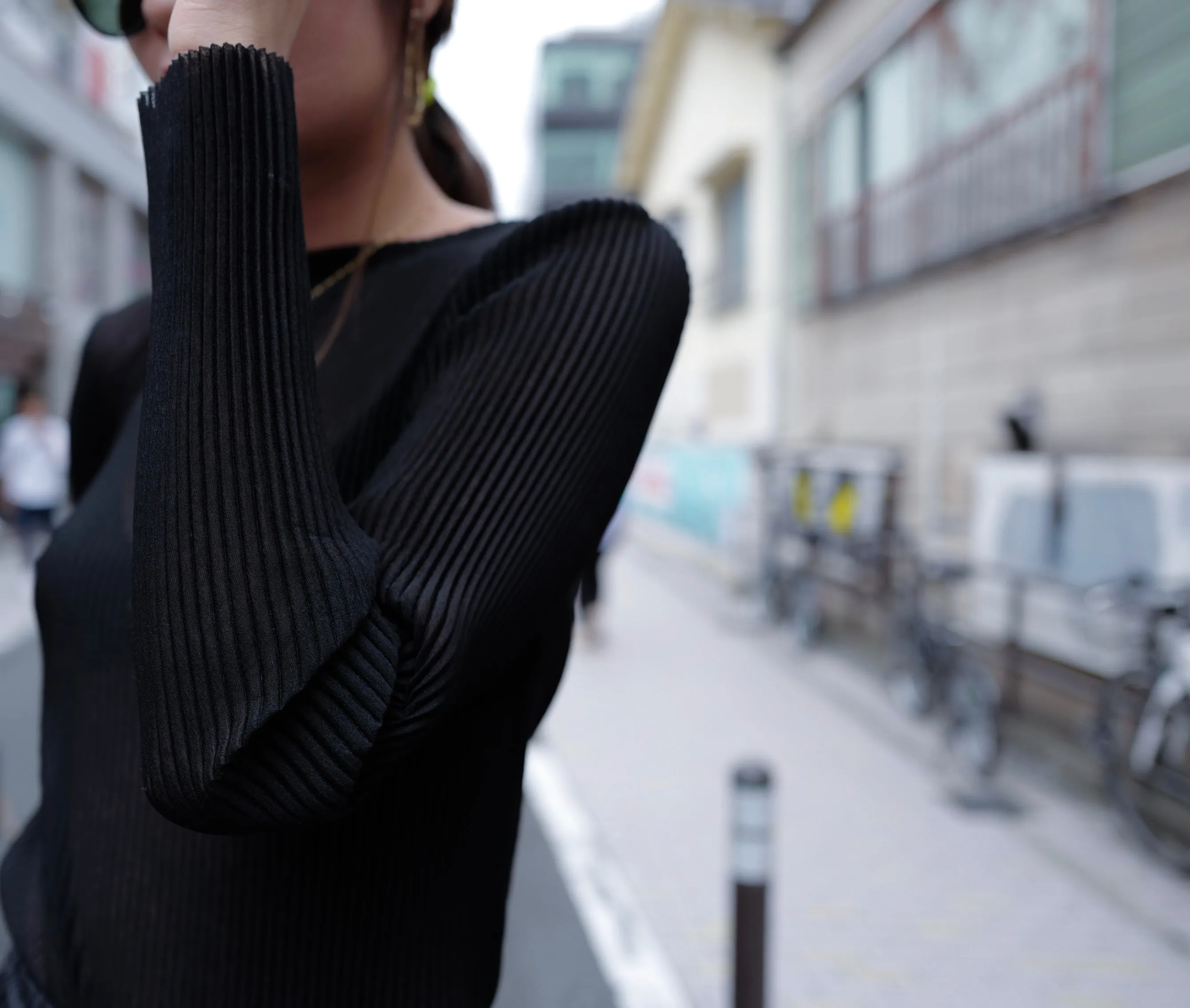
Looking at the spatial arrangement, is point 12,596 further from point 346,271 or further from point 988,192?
A: point 346,271

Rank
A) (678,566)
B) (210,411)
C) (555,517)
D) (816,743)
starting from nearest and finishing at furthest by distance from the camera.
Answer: (210,411) < (555,517) < (816,743) < (678,566)

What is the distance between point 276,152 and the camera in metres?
0.74

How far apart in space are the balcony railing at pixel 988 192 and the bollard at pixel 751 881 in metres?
4.82

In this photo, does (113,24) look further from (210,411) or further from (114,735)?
(114,735)

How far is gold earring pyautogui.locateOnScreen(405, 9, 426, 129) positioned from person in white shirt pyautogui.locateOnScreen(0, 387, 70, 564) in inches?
447

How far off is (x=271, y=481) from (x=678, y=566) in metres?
15.3

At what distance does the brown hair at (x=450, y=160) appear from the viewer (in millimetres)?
1254

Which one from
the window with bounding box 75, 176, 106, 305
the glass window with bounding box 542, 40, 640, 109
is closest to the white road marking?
the window with bounding box 75, 176, 106, 305

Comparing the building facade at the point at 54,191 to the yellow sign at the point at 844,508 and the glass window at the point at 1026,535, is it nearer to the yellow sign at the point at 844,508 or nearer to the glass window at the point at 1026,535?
the yellow sign at the point at 844,508

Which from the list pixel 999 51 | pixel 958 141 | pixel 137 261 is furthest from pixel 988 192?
pixel 137 261

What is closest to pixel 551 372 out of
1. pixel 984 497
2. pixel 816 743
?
pixel 816 743

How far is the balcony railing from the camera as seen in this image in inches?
247

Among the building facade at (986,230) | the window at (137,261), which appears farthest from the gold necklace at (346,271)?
the window at (137,261)

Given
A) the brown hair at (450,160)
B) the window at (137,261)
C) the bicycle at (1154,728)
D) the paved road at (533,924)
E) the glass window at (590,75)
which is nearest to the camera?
the brown hair at (450,160)
